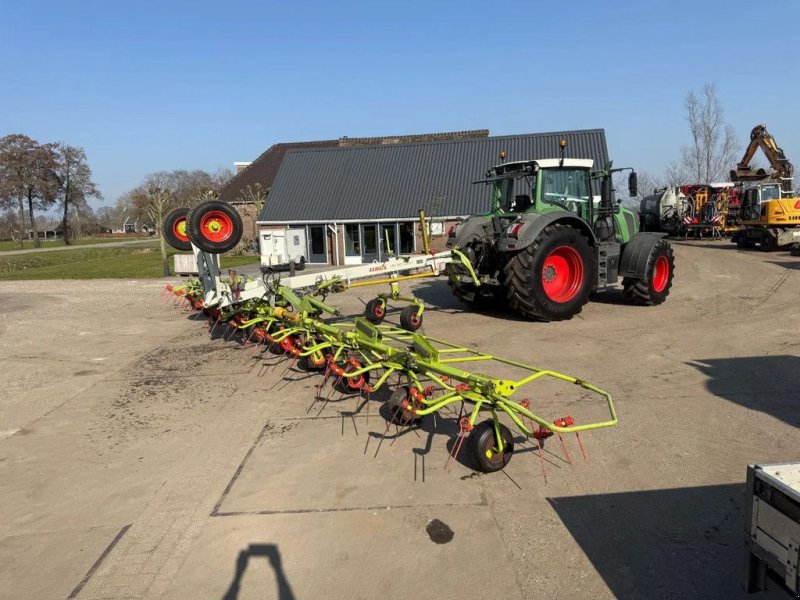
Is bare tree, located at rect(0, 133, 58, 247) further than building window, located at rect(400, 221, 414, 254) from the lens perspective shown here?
Yes

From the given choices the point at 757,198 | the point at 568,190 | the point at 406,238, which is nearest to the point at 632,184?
the point at 568,190

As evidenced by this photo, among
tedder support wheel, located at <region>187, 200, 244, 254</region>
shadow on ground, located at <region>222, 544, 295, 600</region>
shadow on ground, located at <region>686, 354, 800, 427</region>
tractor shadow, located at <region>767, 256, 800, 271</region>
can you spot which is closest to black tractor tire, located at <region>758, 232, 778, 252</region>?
tractor shadow, located at <region>767, 256, 800, 271</region>

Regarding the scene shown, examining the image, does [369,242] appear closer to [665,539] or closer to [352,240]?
[352,240]

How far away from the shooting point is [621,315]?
8.60m

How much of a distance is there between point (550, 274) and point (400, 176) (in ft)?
50.8

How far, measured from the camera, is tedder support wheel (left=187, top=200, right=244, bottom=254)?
21.9 ft

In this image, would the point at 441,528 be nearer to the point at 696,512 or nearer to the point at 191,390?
the point at 696,512

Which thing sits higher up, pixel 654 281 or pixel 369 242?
pixel 369 242

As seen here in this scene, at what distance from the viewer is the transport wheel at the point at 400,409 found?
167 inches

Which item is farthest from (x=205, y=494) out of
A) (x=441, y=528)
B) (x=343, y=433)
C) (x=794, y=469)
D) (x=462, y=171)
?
(x=462, y=171)

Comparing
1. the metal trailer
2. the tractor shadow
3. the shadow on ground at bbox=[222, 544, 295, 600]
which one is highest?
the tractor shadow

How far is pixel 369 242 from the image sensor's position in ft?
72.5

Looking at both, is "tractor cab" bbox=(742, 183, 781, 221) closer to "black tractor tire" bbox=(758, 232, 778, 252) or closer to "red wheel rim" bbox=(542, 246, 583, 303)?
"black tractor tire" bbox=(758, 232, 778, 252)

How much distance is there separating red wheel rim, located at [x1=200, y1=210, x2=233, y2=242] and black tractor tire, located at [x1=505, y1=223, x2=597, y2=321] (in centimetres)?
402
